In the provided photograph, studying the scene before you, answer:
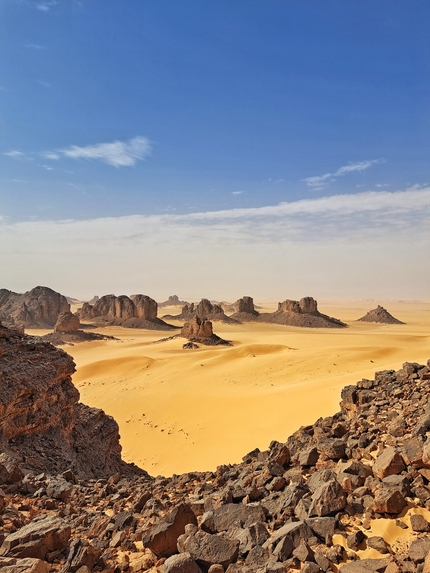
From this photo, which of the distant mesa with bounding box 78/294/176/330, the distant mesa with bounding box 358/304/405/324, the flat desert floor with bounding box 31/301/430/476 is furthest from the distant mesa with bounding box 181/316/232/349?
the distant mesa with bounding box 358/304/405/324

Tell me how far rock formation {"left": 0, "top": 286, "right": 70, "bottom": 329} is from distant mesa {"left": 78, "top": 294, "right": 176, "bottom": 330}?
482 cm

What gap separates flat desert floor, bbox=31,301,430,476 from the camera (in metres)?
12.9

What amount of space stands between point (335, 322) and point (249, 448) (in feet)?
191

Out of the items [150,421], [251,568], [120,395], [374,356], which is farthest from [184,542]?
[374,356]

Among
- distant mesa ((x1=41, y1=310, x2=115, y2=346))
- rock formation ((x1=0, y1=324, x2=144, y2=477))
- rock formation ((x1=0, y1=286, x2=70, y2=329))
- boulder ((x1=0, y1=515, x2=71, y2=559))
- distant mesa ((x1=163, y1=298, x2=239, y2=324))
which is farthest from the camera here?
distant mesa ((x1=163, y1=298, x2=239, y2=324))

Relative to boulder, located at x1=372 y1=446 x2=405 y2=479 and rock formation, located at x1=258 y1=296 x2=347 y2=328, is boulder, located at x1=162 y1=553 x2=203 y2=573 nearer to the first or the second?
boulder, located at x1=372 y1=446 x2=405 y2=479

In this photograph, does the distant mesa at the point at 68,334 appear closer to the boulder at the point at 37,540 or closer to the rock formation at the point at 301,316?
the rock formation at the point at 301,316

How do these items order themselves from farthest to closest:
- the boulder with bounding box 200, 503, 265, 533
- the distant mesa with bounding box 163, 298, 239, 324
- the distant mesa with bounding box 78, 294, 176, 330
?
1. the distant mesa with bounding box 163, 298, 239, 324
2. the distant mesa with bounding box 78, 294, 176, 330
3. the boulder with bounding box 200, 503, 265, 533

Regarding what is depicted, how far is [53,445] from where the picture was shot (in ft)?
28.8

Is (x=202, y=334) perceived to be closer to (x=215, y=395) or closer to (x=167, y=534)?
(x=215, y=395)

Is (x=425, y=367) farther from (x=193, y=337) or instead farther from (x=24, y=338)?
(x=193, y=337)

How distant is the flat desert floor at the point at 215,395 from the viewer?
12945mm

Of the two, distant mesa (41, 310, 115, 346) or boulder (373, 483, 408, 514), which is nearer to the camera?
boulder (373, 483, 408, 514)

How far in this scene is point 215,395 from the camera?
1833 cm
